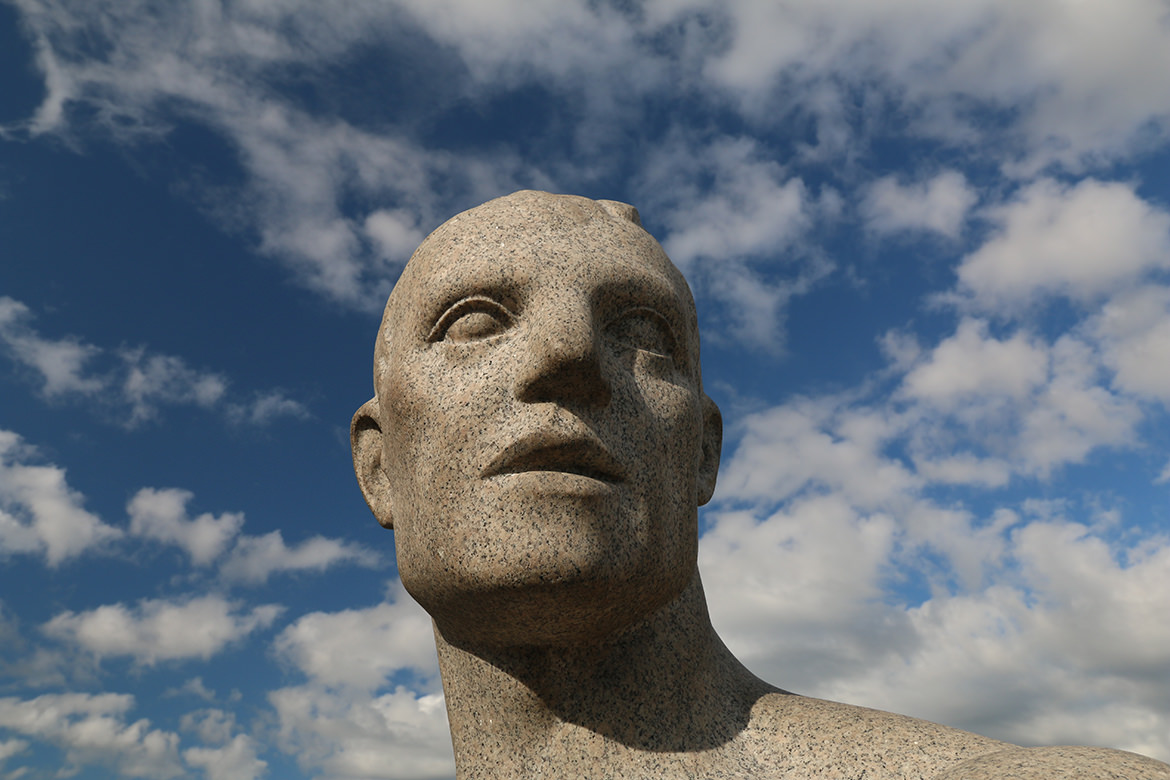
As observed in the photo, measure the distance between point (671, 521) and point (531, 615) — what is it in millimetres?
935

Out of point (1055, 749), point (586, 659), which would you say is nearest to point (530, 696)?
point (586, 659)

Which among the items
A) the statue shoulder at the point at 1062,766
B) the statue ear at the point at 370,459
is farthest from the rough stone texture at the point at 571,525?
the statue ear at the point at 370,459

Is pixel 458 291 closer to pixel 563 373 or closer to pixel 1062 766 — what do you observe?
pixel 563 373

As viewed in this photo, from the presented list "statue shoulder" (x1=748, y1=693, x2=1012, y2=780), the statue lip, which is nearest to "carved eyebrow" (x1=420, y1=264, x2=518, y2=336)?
the statue lip

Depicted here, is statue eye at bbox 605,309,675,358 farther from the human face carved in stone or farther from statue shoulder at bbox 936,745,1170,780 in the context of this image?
statue shoulder at bbox 936,745,1170,780

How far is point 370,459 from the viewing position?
604 centimetres

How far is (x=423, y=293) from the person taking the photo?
5.32m

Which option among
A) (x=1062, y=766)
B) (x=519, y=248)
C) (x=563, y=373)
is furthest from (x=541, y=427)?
(x=1062, y=766)

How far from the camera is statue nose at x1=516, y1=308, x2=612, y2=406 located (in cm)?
464

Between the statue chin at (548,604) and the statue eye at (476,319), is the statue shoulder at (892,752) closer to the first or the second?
the statue chin at (548,604)

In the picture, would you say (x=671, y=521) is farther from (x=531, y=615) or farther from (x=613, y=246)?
(x=613, y=246)

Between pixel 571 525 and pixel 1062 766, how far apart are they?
238 cm

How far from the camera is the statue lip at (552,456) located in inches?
181

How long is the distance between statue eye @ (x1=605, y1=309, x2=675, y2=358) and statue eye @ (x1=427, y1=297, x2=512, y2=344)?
0.61 meters
